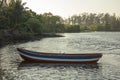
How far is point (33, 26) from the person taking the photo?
124m

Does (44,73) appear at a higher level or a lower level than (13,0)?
lower

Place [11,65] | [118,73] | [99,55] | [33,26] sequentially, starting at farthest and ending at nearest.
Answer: [33,26]
[99,55]
[11,65]
[118,73]

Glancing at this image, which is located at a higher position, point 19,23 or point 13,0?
point 13,0

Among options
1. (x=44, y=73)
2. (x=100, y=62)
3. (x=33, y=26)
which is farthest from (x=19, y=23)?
(x=44, y=73)

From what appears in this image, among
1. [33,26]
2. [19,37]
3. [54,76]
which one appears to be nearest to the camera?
[54,76]

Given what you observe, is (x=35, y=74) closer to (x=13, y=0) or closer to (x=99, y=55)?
(x=99, y=55)

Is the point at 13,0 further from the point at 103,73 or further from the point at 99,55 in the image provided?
the point at 103,73

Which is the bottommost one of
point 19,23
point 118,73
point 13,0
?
point 118,73

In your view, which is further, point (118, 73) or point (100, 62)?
point (100, 62)

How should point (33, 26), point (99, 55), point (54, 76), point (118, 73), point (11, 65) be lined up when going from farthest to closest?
point (33, 26) → point (99, 55) → point (11, 65) → point (118, 73) → point (54, 76)

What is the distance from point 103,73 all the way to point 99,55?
8.72m

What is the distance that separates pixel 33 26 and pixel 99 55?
81.3 m

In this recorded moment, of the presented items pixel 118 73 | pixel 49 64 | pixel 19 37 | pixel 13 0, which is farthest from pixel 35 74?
pixel 13 0

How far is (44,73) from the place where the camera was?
3666cm
